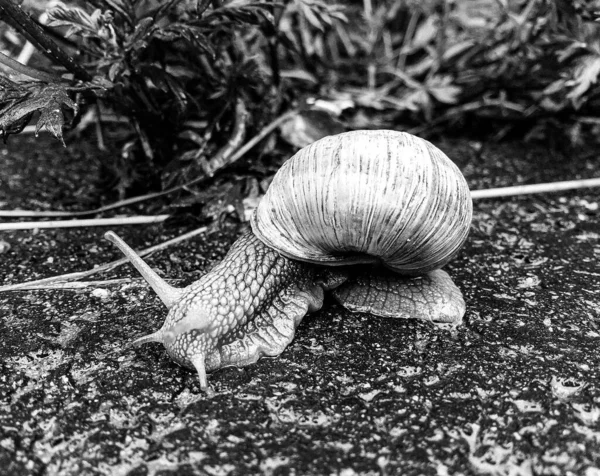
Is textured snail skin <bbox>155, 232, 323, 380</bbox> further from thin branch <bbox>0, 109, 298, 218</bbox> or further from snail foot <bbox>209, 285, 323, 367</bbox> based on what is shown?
thin branch <bbox>0, 109, 298, 218</bbox>

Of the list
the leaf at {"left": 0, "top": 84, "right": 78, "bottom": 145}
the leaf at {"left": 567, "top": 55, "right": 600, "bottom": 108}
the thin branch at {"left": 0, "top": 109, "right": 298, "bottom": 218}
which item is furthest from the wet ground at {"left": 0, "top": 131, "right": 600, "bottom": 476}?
the leaf at {"left": 567, "top": 55, "right": 600, "bottom": 108}

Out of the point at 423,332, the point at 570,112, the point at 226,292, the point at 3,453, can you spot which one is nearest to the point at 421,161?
the point at 423,332

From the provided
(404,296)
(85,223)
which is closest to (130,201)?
(85,223)

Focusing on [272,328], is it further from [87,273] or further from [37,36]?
[37,36]

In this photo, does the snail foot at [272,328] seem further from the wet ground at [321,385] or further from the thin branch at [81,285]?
Answer: the thin branch at [81,285]

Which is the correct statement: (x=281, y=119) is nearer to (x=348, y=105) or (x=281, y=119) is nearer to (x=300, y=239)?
(x=348, y=105)
